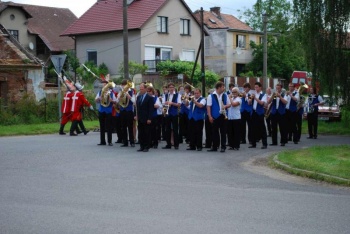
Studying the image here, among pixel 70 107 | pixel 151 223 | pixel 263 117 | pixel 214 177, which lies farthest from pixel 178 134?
pixel 151 223

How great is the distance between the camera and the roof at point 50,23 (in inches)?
2564

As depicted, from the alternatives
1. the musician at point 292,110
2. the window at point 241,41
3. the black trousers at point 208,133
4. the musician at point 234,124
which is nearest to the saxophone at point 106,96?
the black trousers at point 208,133

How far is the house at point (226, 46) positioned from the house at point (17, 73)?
99.1 ft

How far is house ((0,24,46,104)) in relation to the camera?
35219 mm

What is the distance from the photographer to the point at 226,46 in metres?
Answer: 65.0

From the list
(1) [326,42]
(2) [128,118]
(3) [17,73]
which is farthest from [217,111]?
(3) [17,73]

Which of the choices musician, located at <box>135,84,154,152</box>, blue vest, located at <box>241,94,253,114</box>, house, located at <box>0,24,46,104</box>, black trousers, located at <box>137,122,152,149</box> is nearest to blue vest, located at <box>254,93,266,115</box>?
blue vest, located at <box>241,94,253,114</box>

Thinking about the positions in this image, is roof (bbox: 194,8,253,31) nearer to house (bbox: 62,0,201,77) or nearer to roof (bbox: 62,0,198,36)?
house (bbox: 62,0,201,77)

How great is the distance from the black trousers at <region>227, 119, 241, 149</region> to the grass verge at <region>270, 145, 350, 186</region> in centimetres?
201

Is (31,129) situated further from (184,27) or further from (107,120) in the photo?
(184,27)

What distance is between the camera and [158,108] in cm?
1977

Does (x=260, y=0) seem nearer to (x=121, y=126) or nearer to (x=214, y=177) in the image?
(x=121, y=126)

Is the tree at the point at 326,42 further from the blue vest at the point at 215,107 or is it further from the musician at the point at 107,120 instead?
the musician at the point at 107,120

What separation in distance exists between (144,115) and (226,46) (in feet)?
155
